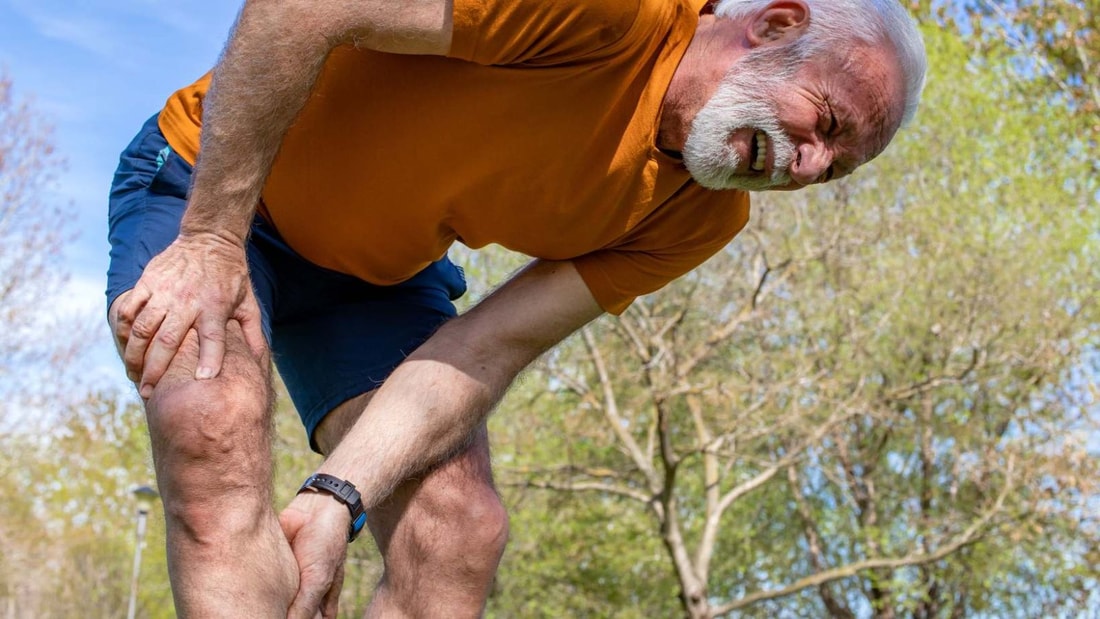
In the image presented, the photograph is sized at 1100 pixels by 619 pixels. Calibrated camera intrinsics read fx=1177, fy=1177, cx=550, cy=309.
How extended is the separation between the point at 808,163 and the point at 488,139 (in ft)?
2.12

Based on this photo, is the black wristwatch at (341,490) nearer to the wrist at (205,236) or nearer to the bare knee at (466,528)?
the bare knee at (466,528)

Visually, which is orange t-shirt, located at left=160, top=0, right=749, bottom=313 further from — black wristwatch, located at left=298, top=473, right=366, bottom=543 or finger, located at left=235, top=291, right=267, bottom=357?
black wristwatch, located at left=298, top=473, right=366, bottom=543

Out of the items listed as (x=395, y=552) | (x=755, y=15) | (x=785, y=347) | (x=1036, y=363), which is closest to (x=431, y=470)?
(x=395, y=552)

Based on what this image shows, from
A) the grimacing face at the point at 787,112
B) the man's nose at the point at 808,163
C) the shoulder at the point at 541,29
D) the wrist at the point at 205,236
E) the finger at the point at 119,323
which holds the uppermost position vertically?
the shoulder at the point at 541,29

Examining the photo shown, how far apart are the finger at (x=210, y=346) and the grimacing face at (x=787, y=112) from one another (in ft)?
3.14

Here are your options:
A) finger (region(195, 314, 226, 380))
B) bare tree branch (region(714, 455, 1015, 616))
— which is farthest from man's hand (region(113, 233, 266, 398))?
bare tree branch (region(714, 455, 1015, 616))

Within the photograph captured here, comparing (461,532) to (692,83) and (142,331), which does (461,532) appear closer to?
(142,331)

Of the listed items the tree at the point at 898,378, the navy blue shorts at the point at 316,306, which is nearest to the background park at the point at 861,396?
the tree at the point at 898,378

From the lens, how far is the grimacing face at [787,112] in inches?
89.8

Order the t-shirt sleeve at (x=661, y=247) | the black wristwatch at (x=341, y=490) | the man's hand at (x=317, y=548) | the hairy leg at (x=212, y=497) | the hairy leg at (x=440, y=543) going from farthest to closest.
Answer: the t-shirt sleeve at (x=661, y=247) < the hairy leg at (x=440, y=543) < the black wristwatch at (x=341, y=490) < the man's hand at (x=317, y=548) < the hairy leg at (x=212, y=497)

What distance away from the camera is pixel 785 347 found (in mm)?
14773

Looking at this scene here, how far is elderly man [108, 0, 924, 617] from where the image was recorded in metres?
1.85

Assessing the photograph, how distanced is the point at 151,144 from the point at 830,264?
1326 cm

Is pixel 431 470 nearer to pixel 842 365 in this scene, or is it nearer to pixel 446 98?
pixel 446 98
